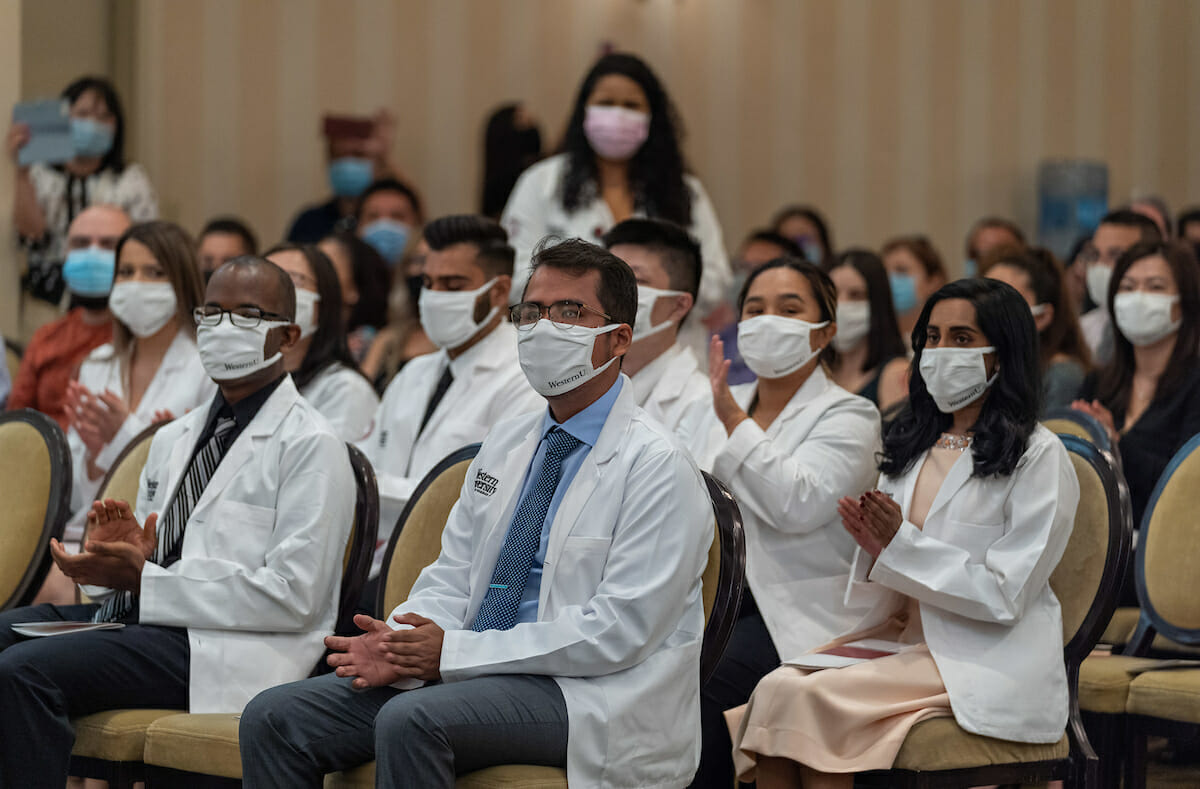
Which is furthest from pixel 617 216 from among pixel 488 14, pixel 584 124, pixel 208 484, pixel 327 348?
pixel 488 14

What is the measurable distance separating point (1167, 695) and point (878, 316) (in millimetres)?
2475

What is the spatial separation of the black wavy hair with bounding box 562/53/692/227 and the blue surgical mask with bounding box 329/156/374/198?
2.32 m

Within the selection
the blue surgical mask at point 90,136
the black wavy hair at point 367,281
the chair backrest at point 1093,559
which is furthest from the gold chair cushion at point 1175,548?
the blue surgical mask at point 90,136

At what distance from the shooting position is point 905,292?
259 inches

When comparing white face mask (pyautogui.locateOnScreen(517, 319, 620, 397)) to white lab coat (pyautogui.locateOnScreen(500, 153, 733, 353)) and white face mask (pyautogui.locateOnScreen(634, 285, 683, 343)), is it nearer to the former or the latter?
white face mask (pyautogui.locateOnScreen(634, 285, 683, 343))

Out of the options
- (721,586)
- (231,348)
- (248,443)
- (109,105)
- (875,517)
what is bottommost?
(721,586)

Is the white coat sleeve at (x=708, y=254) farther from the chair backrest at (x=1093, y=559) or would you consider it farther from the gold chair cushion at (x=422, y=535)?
the chair backrest at (x=1093, y=559)

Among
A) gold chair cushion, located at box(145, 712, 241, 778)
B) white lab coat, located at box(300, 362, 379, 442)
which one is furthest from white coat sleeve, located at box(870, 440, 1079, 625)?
white lab coat, located at box(300, 362, 379, 442)

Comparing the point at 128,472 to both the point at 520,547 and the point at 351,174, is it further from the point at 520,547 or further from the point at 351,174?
the point at 351,174

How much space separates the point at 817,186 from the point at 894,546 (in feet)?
21.0

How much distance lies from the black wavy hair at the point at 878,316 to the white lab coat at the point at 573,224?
54 centimetres

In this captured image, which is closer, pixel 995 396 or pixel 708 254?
pixel 995 396


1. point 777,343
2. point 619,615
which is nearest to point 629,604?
point 619,615

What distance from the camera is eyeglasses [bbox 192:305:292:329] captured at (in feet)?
11.7
